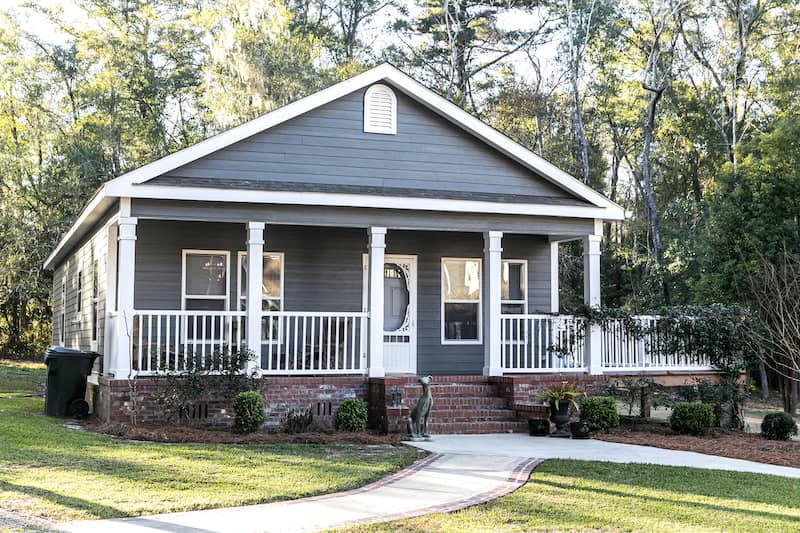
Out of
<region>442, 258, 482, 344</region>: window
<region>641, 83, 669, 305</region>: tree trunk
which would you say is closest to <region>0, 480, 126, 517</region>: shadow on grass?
<region>442, 258, 482, 344</region>: window

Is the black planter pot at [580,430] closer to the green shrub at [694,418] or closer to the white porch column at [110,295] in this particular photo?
the green shrub at [694,418]

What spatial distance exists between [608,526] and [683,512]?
41.1 inches

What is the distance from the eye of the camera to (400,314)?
1702cm

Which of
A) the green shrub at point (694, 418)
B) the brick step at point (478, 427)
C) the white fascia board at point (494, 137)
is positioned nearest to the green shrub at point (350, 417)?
the brick step at point (478, 427)

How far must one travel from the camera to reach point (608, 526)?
7.46m

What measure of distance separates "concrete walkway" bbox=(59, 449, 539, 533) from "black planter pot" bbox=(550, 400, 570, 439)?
136 inches

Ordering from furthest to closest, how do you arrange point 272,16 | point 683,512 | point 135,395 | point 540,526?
point 272,16, point 135,395, point 683,512, point 540,526

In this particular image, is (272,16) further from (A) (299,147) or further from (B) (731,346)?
(B) (731,346)

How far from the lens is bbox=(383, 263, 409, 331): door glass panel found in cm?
1697

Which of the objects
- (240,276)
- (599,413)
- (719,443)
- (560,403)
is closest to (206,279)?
(240,276)

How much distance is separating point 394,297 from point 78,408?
232 inches

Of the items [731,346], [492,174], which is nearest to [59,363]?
[492,174]

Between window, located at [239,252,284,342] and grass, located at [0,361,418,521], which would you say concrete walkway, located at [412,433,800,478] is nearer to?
grass, located at [0,361,418,521]

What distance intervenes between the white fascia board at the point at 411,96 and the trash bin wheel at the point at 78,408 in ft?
14.3
